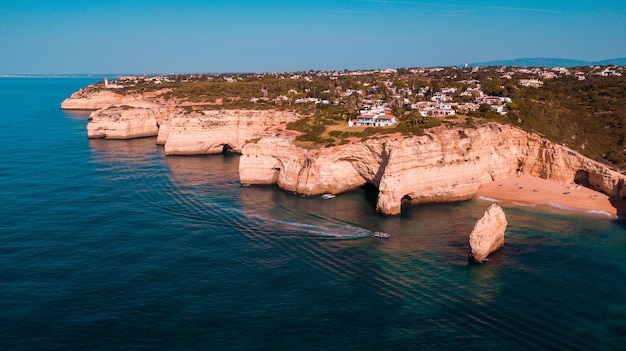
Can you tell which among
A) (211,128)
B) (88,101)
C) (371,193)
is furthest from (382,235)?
A: (88,101)

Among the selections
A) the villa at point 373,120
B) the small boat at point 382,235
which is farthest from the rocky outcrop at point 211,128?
the small boat at point 382,235

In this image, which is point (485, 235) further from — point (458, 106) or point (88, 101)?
point (88, 101)

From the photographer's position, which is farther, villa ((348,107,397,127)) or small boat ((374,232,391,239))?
villa ((348,107,397,127))

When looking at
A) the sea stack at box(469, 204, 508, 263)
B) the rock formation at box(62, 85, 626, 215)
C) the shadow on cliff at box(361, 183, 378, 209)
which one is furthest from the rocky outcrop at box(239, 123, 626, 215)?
the sea stack at box(469, 204, 508, 263)

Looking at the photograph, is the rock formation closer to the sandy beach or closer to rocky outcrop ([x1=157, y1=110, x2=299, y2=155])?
the sandy beach

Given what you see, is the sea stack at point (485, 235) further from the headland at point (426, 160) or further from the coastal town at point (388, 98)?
the coastal town at point (388, 98)
